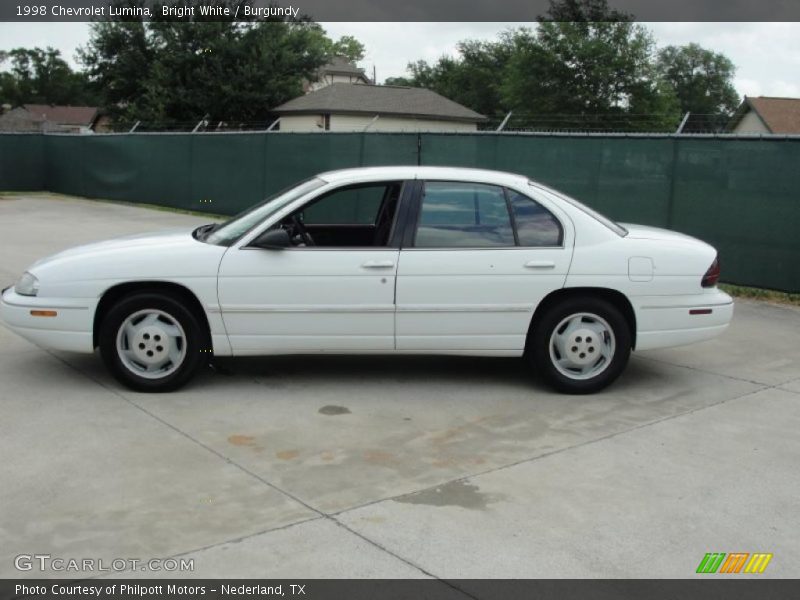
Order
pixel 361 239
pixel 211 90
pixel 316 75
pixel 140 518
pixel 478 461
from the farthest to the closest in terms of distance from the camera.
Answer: pixel 316 75, pixel 211 90, pixel 361 239, pixel 478 461, pixel 140 518

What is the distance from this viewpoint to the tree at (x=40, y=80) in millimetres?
117062

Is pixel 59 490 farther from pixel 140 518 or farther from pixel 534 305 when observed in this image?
pixel 534 305

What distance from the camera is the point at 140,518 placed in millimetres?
4164

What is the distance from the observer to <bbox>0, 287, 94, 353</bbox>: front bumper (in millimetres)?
6059

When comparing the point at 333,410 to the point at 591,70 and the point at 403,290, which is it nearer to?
the point at 403,290

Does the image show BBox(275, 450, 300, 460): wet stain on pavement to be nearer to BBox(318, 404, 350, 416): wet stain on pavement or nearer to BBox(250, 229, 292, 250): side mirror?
BBox(318, 404, 350, 416): wet stain on pavement

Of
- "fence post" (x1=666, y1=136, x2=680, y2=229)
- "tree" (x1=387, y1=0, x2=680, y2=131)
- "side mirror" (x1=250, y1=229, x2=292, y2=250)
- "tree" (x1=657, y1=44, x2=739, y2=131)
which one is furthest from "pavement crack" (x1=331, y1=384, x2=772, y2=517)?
"tree" (x1=657, y1=44, x2=739, y2=131)

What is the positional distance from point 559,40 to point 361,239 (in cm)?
5641

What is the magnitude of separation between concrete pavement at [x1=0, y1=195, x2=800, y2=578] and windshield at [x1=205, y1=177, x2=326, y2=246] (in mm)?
1040

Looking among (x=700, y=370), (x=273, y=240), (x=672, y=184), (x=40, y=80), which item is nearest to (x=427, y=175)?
(x=273, y=240)

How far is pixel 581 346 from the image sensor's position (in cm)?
630

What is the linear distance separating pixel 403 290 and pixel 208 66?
3924cm

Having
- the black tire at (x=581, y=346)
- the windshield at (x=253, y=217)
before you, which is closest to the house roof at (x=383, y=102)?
the windshield at (x=253, y=217)

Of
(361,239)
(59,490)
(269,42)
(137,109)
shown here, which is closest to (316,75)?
(269,42)
